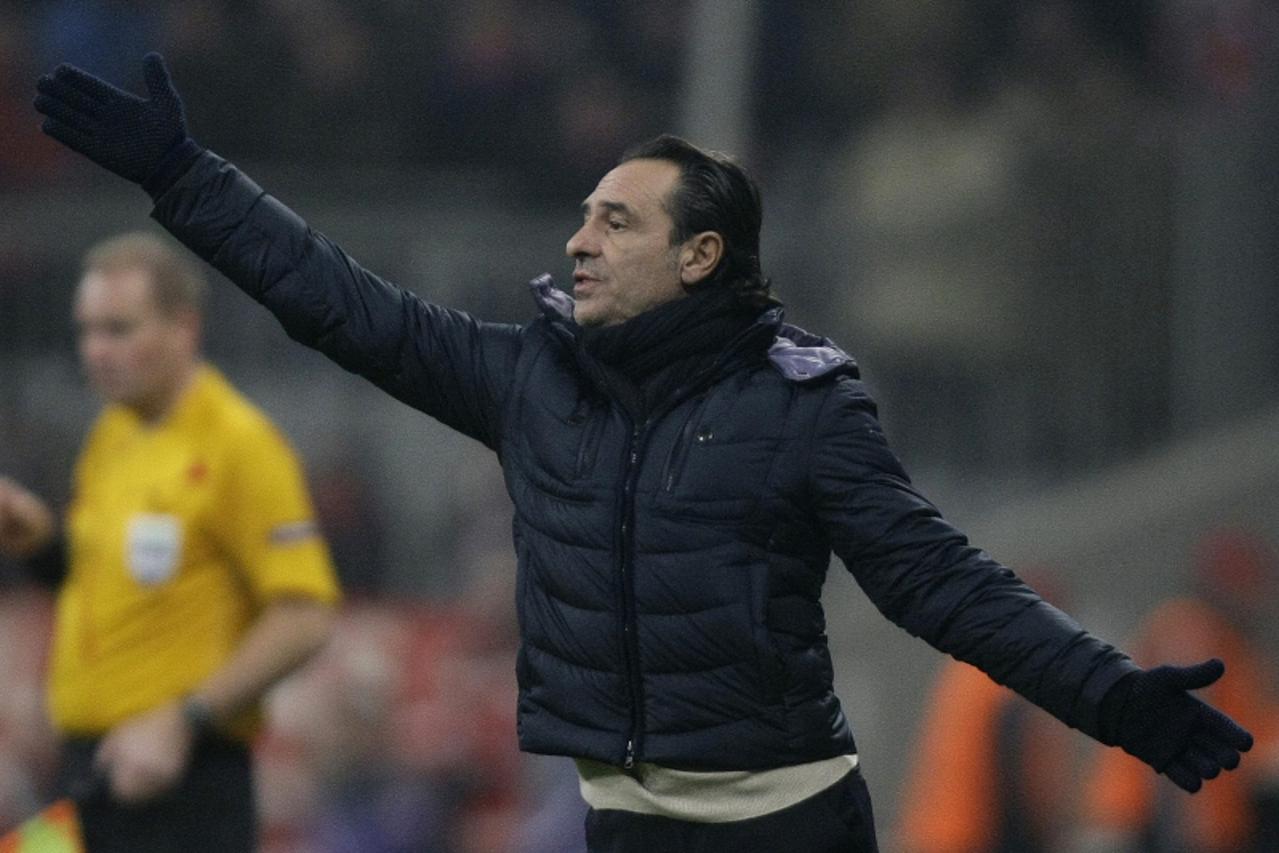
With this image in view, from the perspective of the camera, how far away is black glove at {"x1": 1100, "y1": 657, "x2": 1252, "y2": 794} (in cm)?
337

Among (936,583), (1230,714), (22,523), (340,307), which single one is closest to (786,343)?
(936,583)

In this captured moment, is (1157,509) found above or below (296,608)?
above

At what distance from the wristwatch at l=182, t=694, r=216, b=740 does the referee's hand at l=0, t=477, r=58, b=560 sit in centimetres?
55

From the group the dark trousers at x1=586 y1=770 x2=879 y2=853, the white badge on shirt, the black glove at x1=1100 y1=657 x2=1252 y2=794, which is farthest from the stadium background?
the black glove at x1=1100 y1=657 x2=1252 y2=794

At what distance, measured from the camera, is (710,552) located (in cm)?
352

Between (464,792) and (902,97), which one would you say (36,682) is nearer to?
(464,792)

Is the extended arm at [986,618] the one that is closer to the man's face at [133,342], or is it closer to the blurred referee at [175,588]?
the blurred referee at [175,588]

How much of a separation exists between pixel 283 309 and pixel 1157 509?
6.13 metres

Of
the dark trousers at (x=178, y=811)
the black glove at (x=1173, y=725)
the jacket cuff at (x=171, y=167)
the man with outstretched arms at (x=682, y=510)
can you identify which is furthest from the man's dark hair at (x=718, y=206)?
the dark trousers at (x=178, y=811)

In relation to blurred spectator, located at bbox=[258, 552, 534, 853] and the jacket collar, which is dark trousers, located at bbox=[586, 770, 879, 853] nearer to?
the jacket collar

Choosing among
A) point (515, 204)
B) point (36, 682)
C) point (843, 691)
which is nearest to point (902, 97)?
point (515, 204)

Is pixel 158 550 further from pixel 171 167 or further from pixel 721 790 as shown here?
pixel 721 790

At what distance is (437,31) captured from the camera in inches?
428

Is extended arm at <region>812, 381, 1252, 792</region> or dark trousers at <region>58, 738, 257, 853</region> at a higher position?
extended arm at <region>812, 381, 1252, 792</region>
